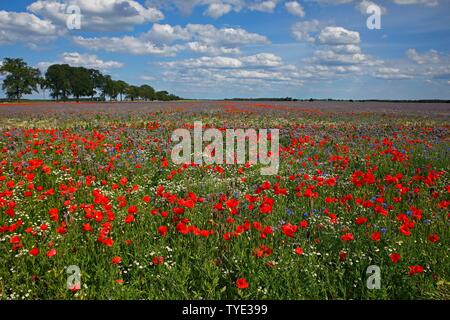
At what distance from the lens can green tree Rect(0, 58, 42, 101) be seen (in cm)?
7531

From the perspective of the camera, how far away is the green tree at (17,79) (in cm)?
7531

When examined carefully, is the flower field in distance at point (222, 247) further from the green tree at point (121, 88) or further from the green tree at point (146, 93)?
the green tree at point (146, 93)

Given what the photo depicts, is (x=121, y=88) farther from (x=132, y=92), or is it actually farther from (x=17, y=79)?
(x=17, y=79)

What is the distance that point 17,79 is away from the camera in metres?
76.2

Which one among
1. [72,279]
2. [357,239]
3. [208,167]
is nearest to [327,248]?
[357,239]

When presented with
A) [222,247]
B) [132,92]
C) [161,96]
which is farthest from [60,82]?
[222,247]

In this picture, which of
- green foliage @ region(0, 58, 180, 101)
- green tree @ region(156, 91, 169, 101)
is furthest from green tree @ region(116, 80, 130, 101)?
green tree @ region(156, 91, 169, 101)

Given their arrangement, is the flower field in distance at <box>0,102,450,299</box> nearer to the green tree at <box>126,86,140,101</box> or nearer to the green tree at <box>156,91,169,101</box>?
the green tree at <box>126,86,140,101</box>

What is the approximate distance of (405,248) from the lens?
4.29 metres

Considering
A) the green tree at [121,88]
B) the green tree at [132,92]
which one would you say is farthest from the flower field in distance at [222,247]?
the green tree at [132,92]

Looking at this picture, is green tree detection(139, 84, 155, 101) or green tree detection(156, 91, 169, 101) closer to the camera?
green tree detection(139, 84, 155, 101)

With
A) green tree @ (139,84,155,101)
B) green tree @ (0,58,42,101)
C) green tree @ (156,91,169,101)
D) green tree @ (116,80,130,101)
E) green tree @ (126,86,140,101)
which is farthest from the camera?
green tree @ (156,91,169,101)

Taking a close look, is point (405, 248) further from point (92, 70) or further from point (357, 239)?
point (92, 70)

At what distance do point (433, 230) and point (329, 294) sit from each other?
6.78 feet
